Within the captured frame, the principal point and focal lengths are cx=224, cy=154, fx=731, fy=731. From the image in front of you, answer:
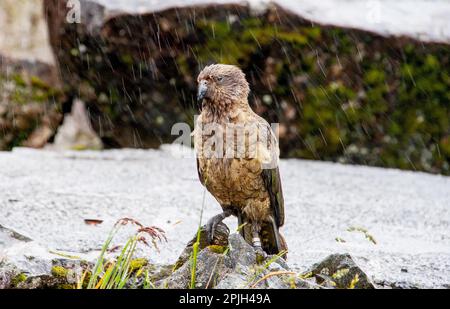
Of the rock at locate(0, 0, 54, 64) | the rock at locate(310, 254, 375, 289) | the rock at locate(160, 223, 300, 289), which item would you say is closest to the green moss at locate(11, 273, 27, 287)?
the rock at locate(160, 223, 300, 289)

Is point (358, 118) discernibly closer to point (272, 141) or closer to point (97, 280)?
point (272, 141)

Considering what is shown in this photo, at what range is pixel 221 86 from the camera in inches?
162

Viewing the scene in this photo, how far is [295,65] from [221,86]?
12.3 feet

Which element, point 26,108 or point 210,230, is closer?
point 210,230

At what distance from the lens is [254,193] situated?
4.05m

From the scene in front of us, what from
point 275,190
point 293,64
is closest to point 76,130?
point 293,64

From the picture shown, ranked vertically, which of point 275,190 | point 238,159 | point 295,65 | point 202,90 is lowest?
point 275,190

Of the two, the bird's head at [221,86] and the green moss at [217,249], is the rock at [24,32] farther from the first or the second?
the green moss at [217,249]

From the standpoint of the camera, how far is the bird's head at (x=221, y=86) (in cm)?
406

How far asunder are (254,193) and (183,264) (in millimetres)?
638

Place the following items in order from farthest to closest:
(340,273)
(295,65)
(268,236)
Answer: (295,65) < (268,236) < (340,273)

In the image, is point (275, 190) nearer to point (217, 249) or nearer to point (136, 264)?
point (217, 249)

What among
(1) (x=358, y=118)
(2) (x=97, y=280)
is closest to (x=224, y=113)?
(2) (x=97, y=280)

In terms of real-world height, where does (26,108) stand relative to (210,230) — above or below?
above
